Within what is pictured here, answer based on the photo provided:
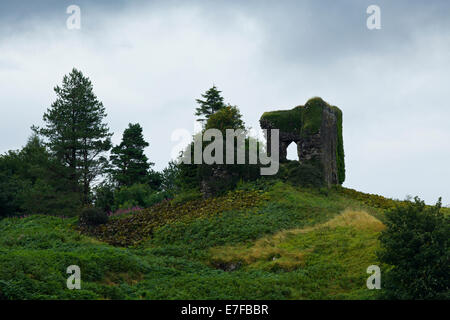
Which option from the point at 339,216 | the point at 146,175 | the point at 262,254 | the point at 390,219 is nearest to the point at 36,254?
Result: the point at 262,254

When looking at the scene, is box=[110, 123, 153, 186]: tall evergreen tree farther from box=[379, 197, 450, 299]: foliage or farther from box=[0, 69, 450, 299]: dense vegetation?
box=[379, 197, 450, 299]: foliage

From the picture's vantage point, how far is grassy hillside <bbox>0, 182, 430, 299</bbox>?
33.2 ft

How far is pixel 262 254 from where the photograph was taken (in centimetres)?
1450

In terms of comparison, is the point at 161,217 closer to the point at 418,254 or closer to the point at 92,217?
the point at 92,217

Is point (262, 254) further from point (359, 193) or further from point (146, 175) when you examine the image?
point (146, 175)

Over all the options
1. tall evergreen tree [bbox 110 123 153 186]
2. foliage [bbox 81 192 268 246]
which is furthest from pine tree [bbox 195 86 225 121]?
foliage [bbox 81 192 268 246]

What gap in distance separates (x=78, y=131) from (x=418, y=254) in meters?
28.3

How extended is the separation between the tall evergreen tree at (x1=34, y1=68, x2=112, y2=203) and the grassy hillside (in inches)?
358

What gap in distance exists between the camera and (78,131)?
3238 centimetres

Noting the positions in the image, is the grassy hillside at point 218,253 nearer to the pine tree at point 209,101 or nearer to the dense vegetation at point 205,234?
the dense vegetation at point 205,234

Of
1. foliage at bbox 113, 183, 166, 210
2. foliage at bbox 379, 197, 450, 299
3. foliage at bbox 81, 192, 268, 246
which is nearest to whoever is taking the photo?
foliage at bbox 379, 197, 450, 299

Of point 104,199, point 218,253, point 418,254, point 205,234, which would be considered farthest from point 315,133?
point 418,254

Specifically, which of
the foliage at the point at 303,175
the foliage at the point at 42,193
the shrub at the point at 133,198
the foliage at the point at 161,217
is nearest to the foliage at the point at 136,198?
the shrub at the point at 133,198

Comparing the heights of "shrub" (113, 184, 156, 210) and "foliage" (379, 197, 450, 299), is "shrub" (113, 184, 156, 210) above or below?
above
